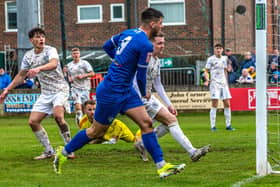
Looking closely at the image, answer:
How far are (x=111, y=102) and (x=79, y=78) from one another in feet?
32.1

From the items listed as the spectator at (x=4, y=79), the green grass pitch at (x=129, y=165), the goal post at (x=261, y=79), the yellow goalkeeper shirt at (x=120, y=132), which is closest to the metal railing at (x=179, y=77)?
the spectator at (x=4, y=79)

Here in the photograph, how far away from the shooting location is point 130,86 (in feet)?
29.5

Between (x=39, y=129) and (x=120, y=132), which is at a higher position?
(x=39, y=129)

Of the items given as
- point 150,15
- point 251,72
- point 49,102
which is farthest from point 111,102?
point 251,72

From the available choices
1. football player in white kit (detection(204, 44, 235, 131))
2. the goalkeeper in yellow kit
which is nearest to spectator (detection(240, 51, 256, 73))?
football player in white kit (detection(204, 44, 235, 131))

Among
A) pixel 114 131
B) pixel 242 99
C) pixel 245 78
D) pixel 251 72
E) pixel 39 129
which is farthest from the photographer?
pixel 251 72

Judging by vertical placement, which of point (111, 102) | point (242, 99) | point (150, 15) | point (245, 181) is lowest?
point (242, 99)

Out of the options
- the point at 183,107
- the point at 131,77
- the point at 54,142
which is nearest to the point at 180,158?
the point at 131,77

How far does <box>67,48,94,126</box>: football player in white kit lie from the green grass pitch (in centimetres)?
233

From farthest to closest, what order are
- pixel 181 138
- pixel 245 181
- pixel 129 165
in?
pixel 129 165 < pixel 181 138 < pixel 245 181

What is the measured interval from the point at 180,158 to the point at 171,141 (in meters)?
3.29

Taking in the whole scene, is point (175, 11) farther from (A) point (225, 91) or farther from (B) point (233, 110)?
(A) point (225, 91)

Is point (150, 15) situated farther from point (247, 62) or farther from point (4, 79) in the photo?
point (4, 79)

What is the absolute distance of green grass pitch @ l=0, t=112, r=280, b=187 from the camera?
8898mm
